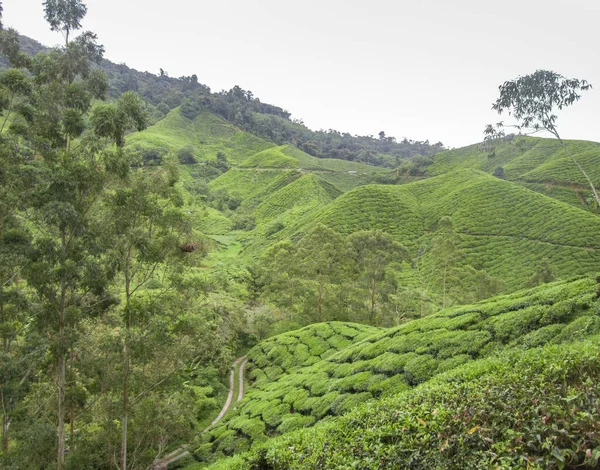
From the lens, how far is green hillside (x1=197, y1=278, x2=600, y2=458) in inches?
619

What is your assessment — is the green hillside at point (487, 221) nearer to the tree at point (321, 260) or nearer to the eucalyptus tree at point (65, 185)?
the tree at point (321, 260)

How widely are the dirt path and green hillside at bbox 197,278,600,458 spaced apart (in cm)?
201

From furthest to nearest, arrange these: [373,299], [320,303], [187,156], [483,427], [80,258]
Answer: [187,156] → [320,303] → [373,299] → [80,258] → [483,427]

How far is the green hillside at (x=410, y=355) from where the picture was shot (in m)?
15.7

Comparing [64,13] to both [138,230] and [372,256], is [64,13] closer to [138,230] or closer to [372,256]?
[138,230]

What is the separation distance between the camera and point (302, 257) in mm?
41344

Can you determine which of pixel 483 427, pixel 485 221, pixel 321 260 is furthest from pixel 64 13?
pixel 485 221

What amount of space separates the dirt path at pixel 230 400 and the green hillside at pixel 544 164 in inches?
2018

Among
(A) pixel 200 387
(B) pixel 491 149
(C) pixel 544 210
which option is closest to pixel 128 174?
(A) pixel 200 387

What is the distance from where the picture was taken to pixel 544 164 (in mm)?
100750

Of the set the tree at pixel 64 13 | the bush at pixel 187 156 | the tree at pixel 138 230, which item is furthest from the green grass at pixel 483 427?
the bush at pixel 187 156

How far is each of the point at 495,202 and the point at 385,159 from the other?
11921cm

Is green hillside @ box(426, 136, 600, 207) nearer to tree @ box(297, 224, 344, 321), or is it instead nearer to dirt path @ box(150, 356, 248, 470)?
tree @ box(297, 224, 344, 321)

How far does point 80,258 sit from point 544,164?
369 ft
